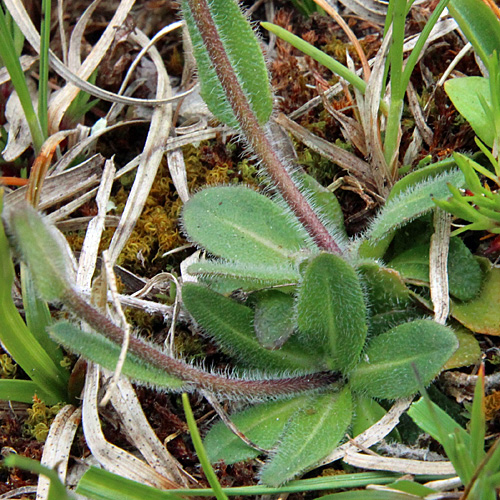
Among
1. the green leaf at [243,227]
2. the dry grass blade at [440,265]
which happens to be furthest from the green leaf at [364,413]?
the green leaf at [243,227]

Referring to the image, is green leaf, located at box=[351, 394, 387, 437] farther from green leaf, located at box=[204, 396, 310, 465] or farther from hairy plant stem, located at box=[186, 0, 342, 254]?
hairy plant stem, located at box=[186, 0, 342, 254]

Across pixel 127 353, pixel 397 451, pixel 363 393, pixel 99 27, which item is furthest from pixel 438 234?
pixel 99 27

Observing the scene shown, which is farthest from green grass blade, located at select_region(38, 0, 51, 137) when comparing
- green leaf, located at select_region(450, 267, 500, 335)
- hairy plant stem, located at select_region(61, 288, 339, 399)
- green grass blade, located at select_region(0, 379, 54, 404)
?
green leaf, located at select_region(450, 267, 500, 335)

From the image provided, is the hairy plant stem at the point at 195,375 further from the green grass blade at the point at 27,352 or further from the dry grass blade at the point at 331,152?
the dry grass blade at the point at 331,152

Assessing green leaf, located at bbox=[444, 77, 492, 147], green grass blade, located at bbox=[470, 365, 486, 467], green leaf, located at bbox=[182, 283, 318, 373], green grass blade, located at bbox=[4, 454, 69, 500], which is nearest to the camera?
green grass blade, located at bbox=[4, 454, 69, 500]

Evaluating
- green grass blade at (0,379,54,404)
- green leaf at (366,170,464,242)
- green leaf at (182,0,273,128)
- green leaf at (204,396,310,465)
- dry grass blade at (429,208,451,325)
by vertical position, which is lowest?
green leaf at (204,396,310,465)

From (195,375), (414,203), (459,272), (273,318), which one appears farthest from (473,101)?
(195,375)

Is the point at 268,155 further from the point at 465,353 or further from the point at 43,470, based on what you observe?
the point at 43,470
